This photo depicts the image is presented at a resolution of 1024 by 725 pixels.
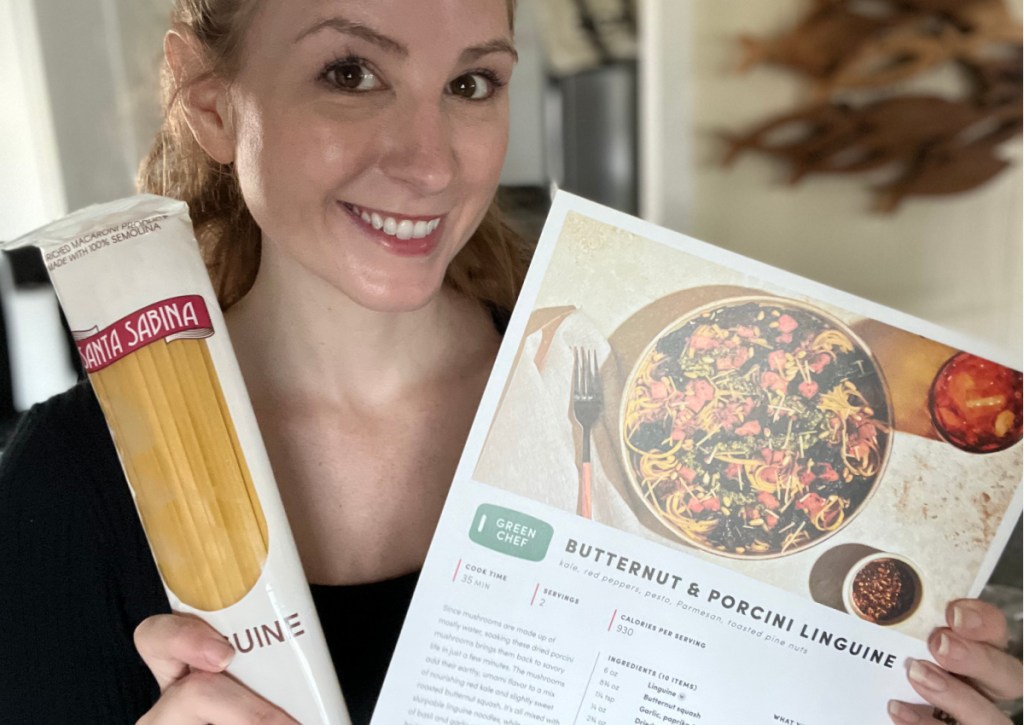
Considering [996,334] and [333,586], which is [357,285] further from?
[996,334]

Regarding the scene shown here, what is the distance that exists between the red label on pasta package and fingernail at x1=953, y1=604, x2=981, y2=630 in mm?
438

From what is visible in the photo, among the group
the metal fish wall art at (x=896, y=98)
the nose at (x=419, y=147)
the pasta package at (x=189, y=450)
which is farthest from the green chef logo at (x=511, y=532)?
the metal fish wall art at (x=896, y=98)

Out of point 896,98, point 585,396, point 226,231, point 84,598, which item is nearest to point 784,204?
point 896,98

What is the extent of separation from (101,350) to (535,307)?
23 centimetres

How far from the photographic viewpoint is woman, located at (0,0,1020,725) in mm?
541

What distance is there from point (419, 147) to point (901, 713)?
1.41ft

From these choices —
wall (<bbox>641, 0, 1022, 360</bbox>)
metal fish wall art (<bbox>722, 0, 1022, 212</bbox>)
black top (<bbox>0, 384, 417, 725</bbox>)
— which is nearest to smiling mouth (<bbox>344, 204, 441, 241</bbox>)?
black top (<bbox>0, 384, 417, 725</bbox>)

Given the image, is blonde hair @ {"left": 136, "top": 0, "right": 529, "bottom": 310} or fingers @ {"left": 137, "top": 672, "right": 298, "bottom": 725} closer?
fingers @ {"left": 137, "top": 672, "right": 298, "bottom": 725}

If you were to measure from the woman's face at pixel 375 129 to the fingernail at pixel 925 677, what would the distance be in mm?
362

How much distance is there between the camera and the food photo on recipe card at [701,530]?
501mm

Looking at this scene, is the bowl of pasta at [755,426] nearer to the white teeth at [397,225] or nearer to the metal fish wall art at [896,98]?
the white teeth at [397,225]

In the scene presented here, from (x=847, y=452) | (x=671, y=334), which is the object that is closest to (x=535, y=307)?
(x=671, y=334)

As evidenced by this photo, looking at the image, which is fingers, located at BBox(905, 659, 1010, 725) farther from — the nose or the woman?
the nose

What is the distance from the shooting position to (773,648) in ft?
1.66
